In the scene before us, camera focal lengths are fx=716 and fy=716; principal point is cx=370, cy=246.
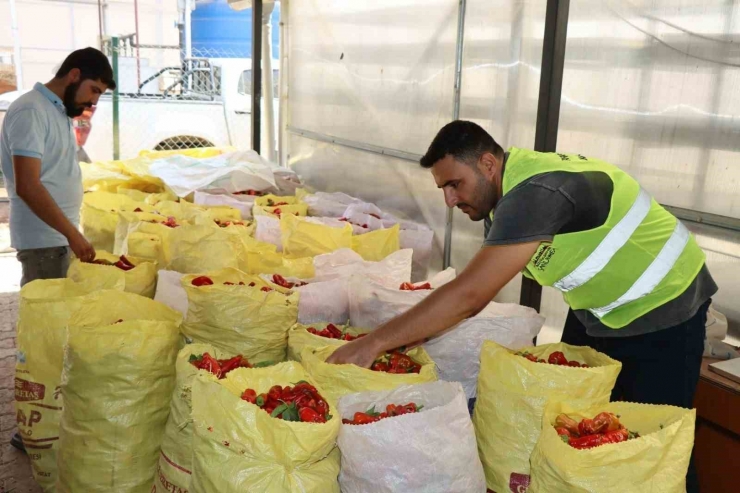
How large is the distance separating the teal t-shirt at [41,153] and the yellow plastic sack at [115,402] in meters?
1.10

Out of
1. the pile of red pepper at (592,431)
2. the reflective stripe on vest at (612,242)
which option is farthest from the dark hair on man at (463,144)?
the pile of red pepper at (592,431)

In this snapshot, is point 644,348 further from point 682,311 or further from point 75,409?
point 75,409

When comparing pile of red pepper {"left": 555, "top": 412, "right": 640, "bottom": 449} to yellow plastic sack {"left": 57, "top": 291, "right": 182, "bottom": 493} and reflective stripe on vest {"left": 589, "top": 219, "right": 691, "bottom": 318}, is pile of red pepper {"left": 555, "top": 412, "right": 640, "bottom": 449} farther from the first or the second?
yellow plastic sack {"left": 57, "top": 291, "right": 182, "bottom": 493}

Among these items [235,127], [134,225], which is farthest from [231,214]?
[235,127]

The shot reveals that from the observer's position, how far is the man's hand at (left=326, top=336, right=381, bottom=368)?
2211 mm

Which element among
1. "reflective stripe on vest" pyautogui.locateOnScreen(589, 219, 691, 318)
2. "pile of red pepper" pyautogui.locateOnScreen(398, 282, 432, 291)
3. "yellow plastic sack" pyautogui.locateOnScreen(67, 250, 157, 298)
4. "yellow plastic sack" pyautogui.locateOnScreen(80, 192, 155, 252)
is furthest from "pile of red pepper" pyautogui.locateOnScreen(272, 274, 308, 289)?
"yellow plastic sack" pyautogui.locateOnScreen(80, 192, 155, 252)

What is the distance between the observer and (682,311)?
228 centimetres

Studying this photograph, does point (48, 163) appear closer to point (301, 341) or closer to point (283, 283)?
point (283, 283)

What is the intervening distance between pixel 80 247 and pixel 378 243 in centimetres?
155

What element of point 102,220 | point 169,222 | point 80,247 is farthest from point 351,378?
point 102,220

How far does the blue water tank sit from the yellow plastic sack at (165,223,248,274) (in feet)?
34.0

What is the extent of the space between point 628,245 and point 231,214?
10.4 ft

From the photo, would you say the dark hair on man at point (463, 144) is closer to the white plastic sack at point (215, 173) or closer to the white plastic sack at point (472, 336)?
the white plastic sack at point (472, 336)

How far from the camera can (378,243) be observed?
401 cm
